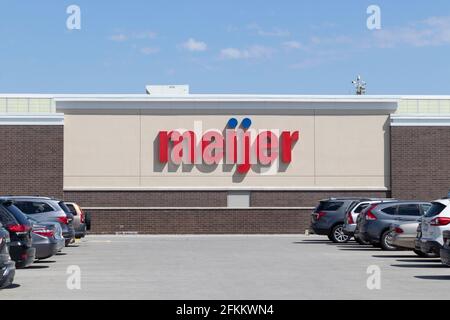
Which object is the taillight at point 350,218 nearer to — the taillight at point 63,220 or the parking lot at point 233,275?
the parking lot at point 233,275

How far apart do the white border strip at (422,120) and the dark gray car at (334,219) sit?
1444cm

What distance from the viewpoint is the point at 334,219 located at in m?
37.8

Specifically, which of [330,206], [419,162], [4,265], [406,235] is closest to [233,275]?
[4,265]

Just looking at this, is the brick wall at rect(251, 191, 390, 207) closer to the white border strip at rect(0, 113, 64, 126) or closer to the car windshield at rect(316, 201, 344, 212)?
the white border strip at rect(0, 113, 64, 126)

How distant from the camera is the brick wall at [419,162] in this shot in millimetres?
51469

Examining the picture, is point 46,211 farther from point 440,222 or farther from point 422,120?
point 422,120

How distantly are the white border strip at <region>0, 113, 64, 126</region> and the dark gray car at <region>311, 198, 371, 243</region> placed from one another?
1736cm

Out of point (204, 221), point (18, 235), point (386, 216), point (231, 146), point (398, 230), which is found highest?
point (231, 146)

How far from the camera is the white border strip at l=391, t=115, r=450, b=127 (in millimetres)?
51250

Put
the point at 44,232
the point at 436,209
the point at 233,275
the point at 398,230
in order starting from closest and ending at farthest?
1. the point at 233,275
2. the point at 436,209
3. the point at 44,232
4. the point at 398,230

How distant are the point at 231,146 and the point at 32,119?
32.9 feet

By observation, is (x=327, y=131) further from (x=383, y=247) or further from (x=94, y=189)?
(x=383, y=247)

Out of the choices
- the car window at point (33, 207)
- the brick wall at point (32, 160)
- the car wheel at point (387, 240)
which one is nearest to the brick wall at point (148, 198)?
the brick wall at point (32, 160)
